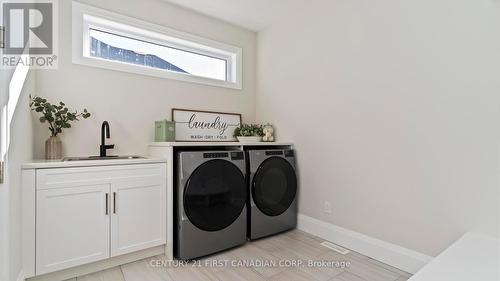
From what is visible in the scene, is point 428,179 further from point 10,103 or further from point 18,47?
point 18,47

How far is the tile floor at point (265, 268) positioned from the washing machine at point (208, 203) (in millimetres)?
130

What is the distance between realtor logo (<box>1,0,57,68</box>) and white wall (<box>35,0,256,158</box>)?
7 cm

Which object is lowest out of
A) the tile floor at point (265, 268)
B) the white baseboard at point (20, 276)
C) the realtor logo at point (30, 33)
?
the tile floor at point (265, 268)

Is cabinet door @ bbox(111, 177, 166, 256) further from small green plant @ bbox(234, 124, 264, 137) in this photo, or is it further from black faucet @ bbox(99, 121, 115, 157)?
small green plant @ bbox(234, 124, 264, 137)

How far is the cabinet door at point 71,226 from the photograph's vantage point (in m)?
1.58

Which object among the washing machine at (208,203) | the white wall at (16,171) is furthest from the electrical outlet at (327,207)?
the white wall at (16,171)

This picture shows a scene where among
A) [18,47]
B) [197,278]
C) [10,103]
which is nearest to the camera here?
[10,103]

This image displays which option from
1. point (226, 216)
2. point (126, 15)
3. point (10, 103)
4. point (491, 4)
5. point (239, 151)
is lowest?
point (226, 216)

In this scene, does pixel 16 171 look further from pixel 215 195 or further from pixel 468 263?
pixel 468 263

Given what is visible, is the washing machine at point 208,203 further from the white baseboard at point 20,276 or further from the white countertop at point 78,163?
the white baseboard at point 20,276

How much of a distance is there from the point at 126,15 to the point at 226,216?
2128 millimetres

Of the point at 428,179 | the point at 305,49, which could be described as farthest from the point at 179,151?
the point at 428,179

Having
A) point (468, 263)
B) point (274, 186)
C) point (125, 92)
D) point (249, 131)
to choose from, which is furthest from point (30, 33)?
point (468, 263)

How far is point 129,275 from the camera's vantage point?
178cm
